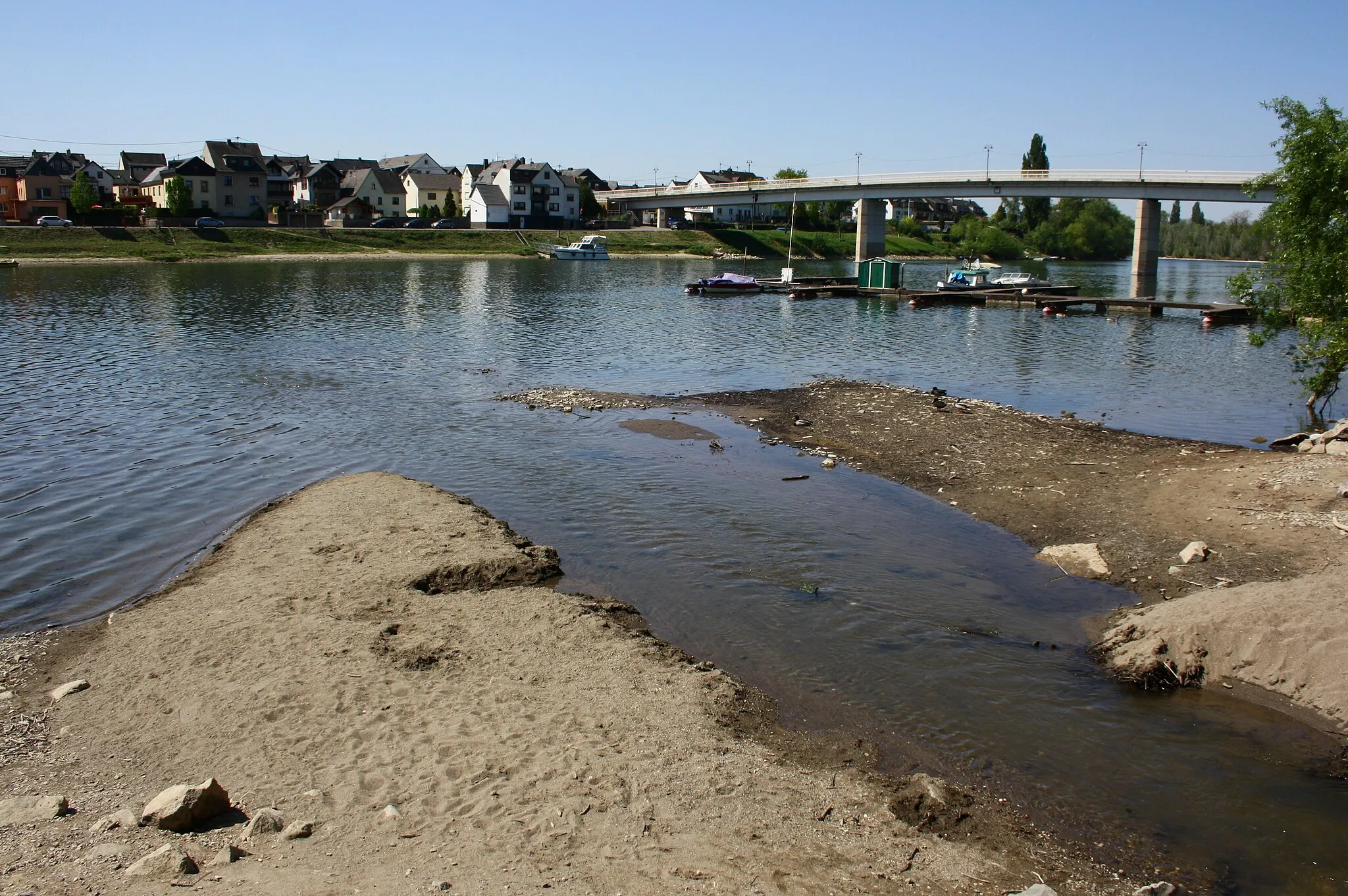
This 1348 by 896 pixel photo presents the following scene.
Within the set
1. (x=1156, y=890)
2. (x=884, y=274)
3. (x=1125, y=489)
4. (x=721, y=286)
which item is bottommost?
(x=1156, y=890)

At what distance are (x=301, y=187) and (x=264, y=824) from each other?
17380 cm

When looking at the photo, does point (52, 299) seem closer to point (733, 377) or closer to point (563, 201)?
point (733, 377)

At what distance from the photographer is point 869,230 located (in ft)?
413

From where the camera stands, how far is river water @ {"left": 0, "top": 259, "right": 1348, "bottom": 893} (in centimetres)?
1055

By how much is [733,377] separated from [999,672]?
26.1 metres

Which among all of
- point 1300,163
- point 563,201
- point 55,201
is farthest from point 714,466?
point 563,201

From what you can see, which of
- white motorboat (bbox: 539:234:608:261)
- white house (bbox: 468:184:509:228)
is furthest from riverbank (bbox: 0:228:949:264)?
white house (bbox: 468:184:509:228)

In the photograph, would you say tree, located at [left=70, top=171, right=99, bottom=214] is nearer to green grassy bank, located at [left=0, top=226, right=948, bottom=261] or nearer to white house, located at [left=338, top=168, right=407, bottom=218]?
green grassy bank, located at [left=0, top=226, right=948, bottom=261]

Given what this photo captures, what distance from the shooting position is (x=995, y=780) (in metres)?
10.2

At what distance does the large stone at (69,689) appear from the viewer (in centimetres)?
1123

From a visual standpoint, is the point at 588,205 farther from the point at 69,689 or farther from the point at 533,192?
the point at 69,689

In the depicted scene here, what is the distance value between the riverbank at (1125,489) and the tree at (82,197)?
11159 cm

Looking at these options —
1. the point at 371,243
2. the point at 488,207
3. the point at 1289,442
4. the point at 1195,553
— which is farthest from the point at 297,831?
the point at 488,207

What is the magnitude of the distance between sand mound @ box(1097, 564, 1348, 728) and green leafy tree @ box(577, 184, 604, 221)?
16356 cm
